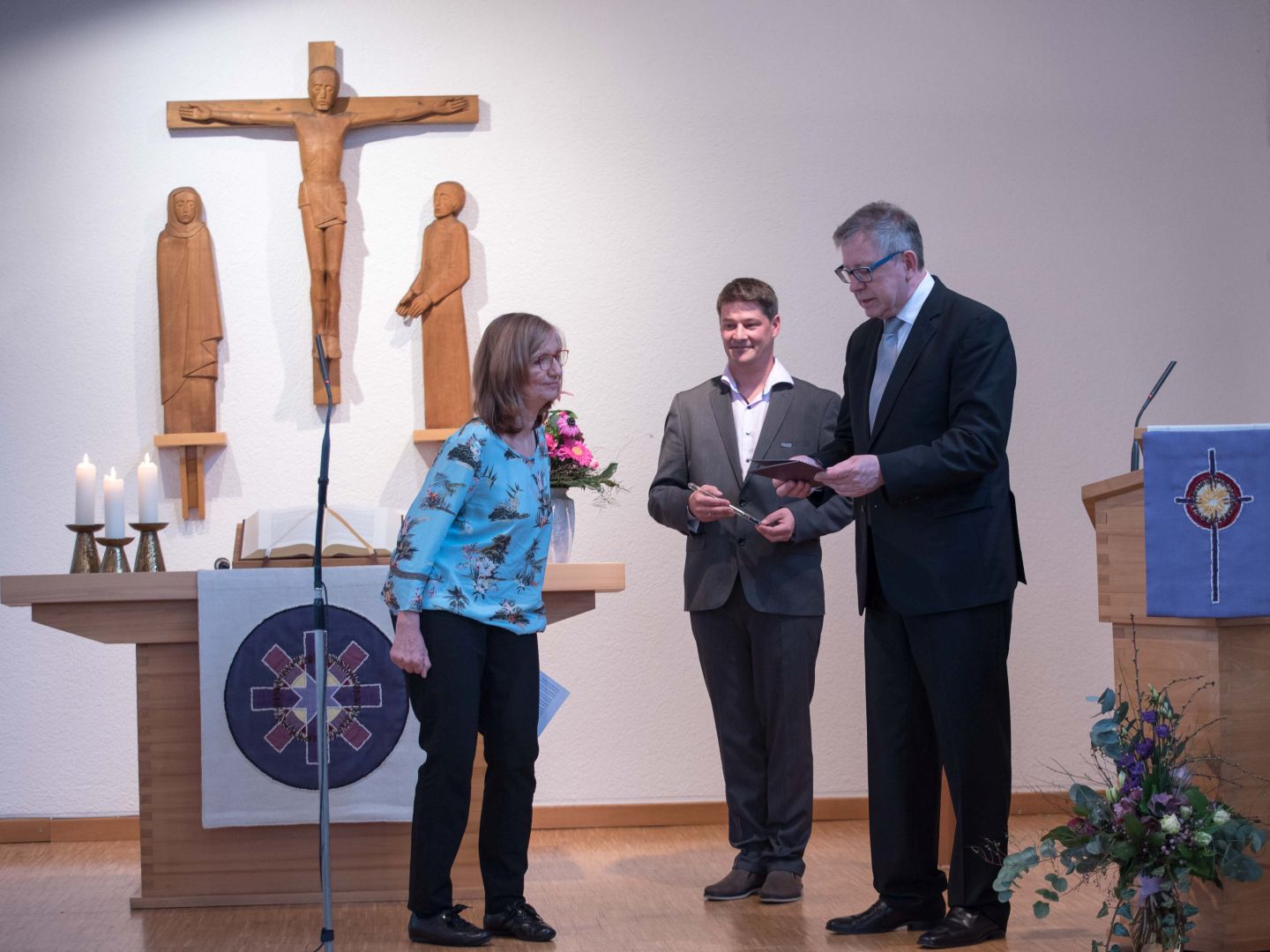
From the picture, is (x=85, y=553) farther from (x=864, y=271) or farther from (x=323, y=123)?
(x=864, y=271)

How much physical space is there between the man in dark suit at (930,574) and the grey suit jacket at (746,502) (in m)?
0.40

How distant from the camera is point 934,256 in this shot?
4961 millimetres

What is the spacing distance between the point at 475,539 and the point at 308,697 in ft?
2.38

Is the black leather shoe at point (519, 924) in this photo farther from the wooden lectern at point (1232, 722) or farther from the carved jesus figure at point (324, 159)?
the carved jesus figure at point (324, 159)

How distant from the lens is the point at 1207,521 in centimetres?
275

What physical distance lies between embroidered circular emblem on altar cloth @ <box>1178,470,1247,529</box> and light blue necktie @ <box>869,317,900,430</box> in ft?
2.38

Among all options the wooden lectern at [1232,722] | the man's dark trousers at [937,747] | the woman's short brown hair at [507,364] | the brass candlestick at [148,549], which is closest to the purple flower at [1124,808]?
the wooden lectern at [1232,722]

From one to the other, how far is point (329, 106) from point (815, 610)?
254cm

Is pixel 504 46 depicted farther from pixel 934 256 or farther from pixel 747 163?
pixel 934 256

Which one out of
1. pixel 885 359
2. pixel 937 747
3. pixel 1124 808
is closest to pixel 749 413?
pixel 885 359

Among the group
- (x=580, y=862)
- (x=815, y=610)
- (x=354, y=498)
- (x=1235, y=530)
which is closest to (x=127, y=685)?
(x=354, y=498)

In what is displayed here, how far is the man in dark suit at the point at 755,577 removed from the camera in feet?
11.7

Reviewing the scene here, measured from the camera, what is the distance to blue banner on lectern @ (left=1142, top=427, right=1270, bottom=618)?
8.95 feet

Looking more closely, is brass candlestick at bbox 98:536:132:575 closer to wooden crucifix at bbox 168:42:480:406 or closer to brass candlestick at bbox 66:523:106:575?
brass candlestick at bbox 66:523:106:575
